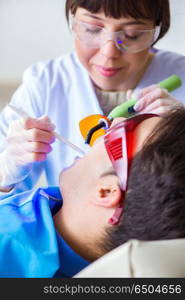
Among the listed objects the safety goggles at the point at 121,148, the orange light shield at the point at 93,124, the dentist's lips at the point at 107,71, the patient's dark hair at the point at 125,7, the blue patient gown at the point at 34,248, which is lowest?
the blue patient gown at the point at 34,248

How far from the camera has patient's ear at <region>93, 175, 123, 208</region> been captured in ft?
2.29

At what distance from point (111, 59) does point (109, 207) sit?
48 cm

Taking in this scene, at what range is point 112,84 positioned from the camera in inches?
46.3

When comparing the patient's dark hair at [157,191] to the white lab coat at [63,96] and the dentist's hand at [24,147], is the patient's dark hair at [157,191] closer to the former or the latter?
the dentist's hand at [24,147]

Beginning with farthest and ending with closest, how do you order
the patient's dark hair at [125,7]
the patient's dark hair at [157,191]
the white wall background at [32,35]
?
1. the white wall background at [32,35]
2. the patient's dark hair at [125,7]
3. the patient's dark hair at [157,191]

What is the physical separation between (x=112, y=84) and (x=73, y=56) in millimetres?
174

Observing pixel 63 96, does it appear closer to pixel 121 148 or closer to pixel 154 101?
pixel 154 101

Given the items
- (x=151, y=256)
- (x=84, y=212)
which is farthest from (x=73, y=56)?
(x=151, y=256)

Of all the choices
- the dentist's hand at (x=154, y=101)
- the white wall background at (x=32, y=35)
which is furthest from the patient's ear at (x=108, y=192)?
the white wall background at (x=32, y=35)

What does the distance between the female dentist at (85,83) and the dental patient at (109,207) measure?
0.17 m

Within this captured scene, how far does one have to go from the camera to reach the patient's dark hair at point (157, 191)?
66 centimetres

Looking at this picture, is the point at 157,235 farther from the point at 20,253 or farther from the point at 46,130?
the point at 46,130

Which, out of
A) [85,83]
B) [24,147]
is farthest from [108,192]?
[85,83]

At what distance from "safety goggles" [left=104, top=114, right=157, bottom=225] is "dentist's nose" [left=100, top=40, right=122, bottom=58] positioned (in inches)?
14.2
